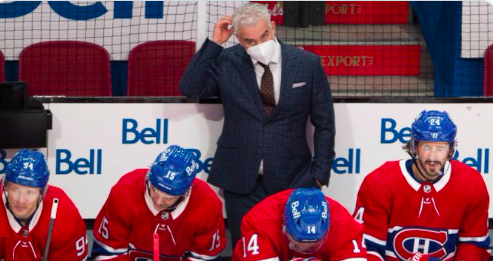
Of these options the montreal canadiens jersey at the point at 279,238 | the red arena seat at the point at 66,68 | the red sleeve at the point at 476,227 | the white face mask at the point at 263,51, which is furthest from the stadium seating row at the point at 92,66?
the montreal canadiens jersey at the point at 279,238

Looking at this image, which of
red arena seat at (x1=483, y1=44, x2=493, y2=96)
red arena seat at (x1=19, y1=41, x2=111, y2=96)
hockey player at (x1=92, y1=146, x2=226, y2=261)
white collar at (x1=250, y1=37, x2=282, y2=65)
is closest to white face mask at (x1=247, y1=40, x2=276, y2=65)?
white collar at (x1=250, y1=37, x2=282, y2=65)

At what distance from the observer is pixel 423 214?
398 cm

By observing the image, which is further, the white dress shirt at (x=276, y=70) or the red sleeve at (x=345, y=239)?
the white dress shirt at (x=276, y=70)

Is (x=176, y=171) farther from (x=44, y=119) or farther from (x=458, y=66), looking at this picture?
(x=458, y=66)

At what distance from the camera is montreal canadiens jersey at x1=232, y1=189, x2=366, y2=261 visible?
3.54m

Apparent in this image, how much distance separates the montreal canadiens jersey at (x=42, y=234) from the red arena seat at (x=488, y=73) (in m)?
2.46

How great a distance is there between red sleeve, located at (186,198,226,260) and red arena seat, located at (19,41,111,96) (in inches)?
68.6

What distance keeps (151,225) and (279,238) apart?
1.75 feet

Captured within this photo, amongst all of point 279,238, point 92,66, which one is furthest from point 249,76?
point 92,66

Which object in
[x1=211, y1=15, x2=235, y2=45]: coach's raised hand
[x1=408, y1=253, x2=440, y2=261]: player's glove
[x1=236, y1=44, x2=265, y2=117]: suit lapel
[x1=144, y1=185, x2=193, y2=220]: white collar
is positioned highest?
[x1=211, y1=15, x2=235, y2=45]: coach's raised hand

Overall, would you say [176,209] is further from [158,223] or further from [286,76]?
[286,76]

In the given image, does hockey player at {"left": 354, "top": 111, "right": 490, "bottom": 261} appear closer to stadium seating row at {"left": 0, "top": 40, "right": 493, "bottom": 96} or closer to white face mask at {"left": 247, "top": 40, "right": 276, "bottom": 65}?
white face mask at {"left": 247, "top": 40, "right": 276, "bottom": 65}

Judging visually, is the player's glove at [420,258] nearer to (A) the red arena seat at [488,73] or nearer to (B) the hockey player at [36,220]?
(B) the hockey player at [36,220]

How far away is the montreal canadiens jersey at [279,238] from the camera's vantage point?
3.54 meters
